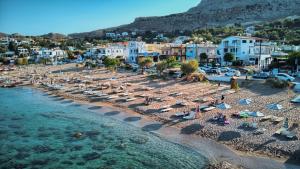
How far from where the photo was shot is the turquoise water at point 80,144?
792 inches

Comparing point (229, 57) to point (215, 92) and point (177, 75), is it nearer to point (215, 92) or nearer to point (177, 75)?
point (177, 75)

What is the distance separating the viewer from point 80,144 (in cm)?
2370

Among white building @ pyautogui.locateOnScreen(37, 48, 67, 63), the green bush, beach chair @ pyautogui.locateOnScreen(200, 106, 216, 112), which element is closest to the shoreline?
beach chair @ pyautogui.locateOnScreen(200, 106, 216, 112)

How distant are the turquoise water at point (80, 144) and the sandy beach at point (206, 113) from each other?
5.40ft

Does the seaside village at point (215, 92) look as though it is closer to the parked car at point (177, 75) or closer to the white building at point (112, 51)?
the parked car at point (177, 75)

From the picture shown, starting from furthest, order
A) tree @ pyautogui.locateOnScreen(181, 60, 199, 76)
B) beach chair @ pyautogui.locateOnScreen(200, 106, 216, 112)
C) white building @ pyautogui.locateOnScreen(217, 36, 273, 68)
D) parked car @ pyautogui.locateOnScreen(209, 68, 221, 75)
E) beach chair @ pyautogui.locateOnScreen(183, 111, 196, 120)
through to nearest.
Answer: white building @ pyautogui.locateOnScreen(217, 36, 273, 68) → parked car @ pyautogui.locateOnScreen(209, 68, 221, 75) → tree @ pyautogui.locateOnScreen(181, 60, 199, 76) → beach chair @ pyautogui.locateOnScreen(200, 106, 216, 112) → beach chair @ pyautogui.locateOnScreen(183, 111, 196, 120)

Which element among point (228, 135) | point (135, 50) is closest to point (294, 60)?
point (228, 135)

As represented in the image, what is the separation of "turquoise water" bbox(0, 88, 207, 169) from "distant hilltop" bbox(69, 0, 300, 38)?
402 feet

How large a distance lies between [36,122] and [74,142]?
8.21 meters

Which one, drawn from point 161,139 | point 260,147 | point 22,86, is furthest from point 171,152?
point 22,86

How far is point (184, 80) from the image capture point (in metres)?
44.9

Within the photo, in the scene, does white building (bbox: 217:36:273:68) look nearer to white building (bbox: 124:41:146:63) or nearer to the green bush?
the green bush

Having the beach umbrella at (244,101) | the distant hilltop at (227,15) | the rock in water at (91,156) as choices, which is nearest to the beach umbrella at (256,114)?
the beach umbrella at (244,101)

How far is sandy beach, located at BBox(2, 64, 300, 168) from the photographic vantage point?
20.2 m
